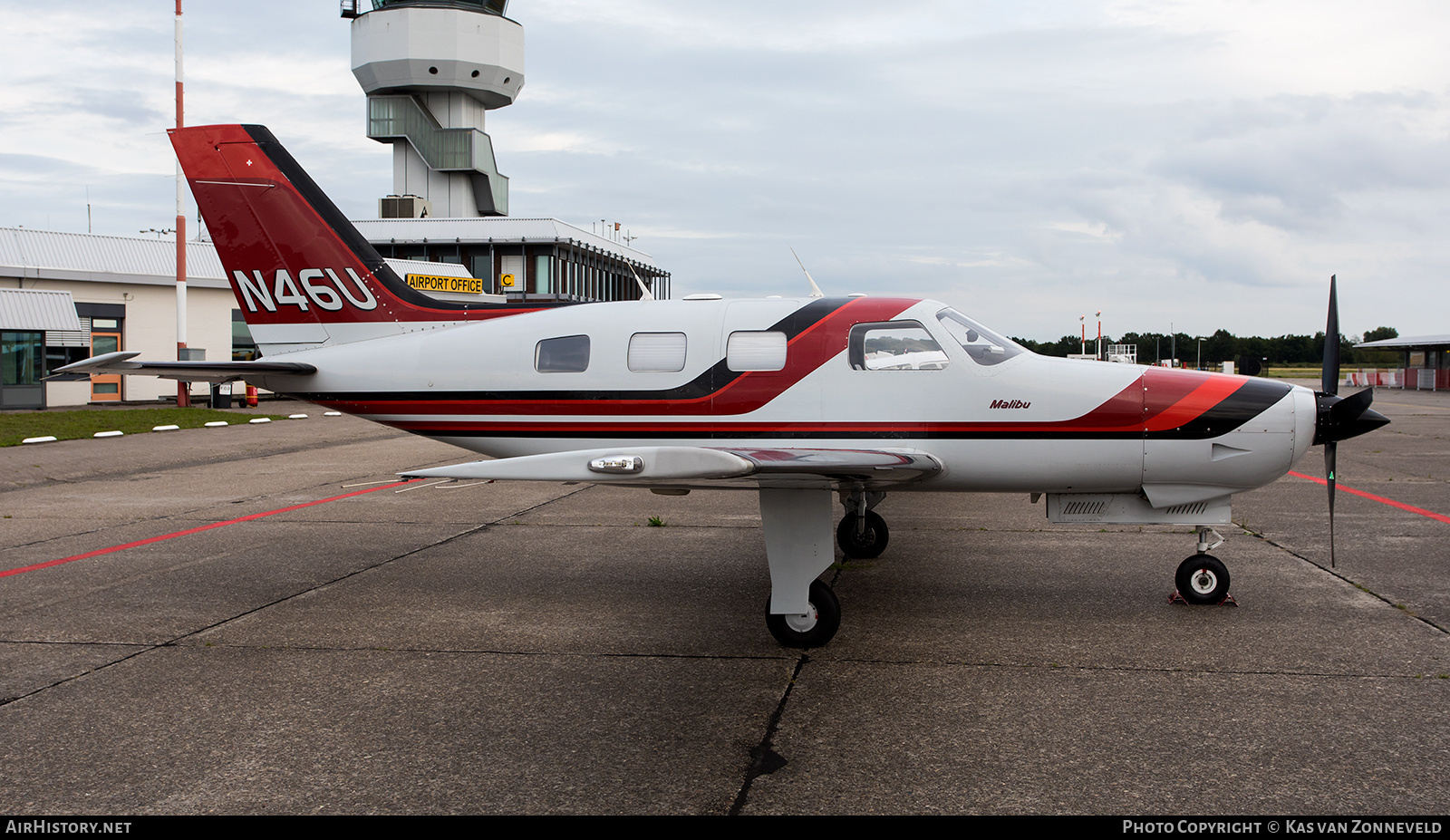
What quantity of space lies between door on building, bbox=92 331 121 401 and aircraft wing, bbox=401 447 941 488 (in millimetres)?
33869

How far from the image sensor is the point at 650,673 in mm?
5875

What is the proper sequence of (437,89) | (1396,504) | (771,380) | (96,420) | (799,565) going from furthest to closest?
1. (437,89)
2. (96,420)
3. (1396,504)
4. (771,380)
5. (799,565)

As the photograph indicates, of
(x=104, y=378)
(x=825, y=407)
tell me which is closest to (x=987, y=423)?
(x=825, y=407)

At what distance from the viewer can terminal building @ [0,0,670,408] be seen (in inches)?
1423

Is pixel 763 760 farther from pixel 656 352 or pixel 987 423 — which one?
pixel 656 352

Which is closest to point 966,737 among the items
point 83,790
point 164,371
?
point 83,790

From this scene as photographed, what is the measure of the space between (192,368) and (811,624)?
5486 millimetres

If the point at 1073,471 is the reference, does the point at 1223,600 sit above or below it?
below

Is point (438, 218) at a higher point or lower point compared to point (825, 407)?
higher

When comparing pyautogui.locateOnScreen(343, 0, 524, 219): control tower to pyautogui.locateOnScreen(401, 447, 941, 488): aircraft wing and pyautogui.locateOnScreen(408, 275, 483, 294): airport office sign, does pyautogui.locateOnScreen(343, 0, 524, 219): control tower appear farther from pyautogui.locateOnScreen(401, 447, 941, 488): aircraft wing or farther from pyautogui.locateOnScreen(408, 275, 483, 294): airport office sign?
pyautogui.locateOnScreen(401, 447, 941, 488): aircraft wing

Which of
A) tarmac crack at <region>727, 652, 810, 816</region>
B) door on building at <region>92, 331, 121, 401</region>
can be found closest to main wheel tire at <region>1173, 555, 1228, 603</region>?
tarmac crack at <region>727, 652, 810, 816</region>

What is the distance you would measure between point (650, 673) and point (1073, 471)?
343 cm

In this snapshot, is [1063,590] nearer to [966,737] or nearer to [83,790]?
[966,737]

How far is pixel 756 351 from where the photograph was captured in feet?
23.5
